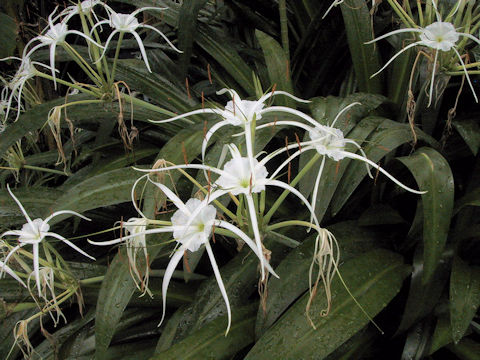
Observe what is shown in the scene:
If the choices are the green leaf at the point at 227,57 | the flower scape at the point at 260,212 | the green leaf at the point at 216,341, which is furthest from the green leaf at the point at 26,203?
the green leaf at the point at 227,57

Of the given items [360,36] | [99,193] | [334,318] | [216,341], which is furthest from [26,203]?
[360,36]

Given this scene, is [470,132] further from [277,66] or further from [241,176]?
[241,176]

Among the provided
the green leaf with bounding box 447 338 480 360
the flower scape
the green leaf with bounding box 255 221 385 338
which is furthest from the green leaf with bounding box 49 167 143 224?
the green leaf with bounding box 447 338 480 360

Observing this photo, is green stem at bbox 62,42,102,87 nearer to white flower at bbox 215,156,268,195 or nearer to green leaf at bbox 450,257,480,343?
white flower at bbox 215,156,268,195

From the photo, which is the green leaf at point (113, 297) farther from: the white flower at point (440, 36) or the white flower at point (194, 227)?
the white flower at point (440, 36)

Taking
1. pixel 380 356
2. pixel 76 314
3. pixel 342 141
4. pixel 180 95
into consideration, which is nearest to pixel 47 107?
pixel 180 95

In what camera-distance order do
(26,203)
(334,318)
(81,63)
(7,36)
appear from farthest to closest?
(7,36) → (26,203) → (81,63) → (334,318)
